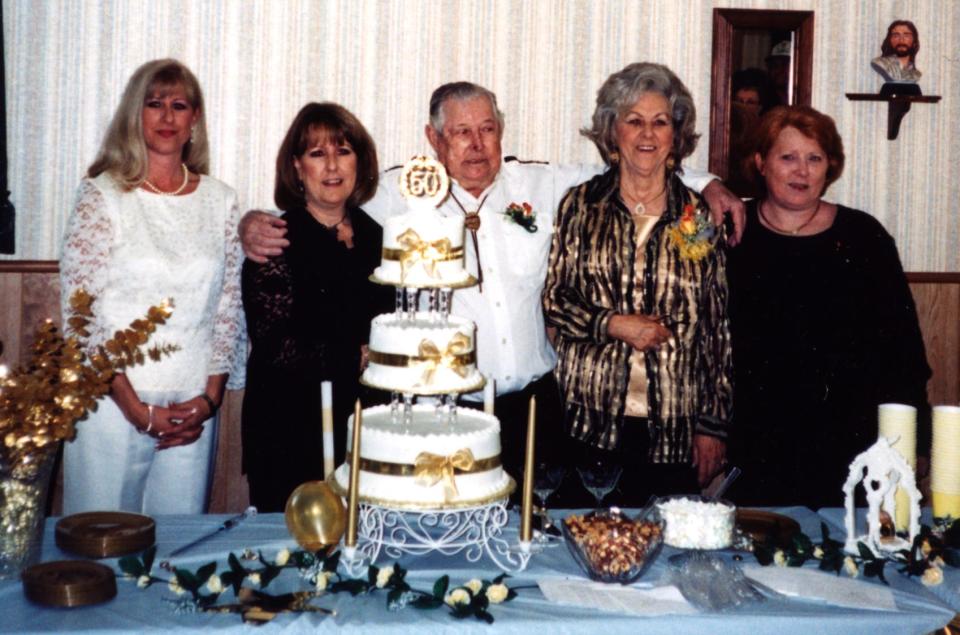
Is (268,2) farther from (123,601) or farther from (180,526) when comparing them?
(123,601)

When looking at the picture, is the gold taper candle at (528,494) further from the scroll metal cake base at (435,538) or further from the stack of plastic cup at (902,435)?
the stack of plastic cup at (902,435)

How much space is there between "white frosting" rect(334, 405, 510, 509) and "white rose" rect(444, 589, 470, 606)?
202mm

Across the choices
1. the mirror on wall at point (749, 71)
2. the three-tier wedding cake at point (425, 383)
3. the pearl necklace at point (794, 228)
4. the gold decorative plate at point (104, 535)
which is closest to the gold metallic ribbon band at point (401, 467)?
the three-tier wedding cake at point (425, 383)

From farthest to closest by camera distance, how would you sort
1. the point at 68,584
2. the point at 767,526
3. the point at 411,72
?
1. the point at 411,72
2. the point at 767,526
3. the point at 68,584

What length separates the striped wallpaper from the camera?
13.6 feet

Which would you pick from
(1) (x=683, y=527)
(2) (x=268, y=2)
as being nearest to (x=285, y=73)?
(2) (x=268, y=2)

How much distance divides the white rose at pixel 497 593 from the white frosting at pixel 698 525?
1.55ft

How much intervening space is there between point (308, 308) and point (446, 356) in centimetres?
102

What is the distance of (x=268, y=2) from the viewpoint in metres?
4.23

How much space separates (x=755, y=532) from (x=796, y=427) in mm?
974

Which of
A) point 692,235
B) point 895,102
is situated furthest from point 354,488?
point 895,102

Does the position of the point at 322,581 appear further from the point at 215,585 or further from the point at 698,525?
the point at 698,525

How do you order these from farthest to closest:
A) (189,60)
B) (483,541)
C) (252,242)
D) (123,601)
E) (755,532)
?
(189,60), (252,242), (755,532), (483,541), (123,601)

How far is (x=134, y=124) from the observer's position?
328 cm
